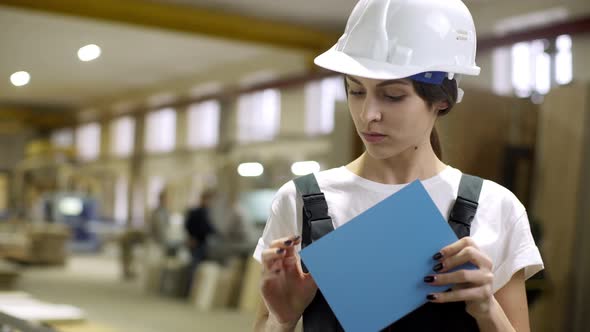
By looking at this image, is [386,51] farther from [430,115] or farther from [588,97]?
[588,97]

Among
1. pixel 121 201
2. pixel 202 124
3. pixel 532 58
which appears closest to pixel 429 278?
pixel 532 58

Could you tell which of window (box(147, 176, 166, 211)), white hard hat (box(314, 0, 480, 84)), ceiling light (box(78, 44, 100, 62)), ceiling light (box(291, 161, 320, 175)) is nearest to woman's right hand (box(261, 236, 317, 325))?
white hard hat (box(314, 0, 480, 84))

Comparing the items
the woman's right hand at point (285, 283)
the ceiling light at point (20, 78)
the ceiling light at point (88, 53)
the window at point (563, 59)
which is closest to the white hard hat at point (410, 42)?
the woman's right hand at point (285, 283)

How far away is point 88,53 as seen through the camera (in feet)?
7.80

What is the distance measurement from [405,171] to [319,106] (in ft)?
35.4

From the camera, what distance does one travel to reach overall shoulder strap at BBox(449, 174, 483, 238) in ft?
4.08

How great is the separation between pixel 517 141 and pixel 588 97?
782mm

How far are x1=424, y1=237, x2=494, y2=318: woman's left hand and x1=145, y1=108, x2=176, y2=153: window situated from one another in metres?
16.0

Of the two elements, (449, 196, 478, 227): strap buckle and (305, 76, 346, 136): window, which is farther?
(305, 76, 346, 136): window

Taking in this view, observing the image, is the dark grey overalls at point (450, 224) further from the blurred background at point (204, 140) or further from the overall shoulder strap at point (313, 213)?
the blurred background at point (204, 140)

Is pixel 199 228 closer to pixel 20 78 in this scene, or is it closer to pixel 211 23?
A: pixel 211 23

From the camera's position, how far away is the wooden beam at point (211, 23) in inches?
320

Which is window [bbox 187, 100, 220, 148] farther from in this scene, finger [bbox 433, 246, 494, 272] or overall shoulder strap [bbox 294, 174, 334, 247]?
finger [bbox 433, 246, 494, 272]

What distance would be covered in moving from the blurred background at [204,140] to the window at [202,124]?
0.04 m
